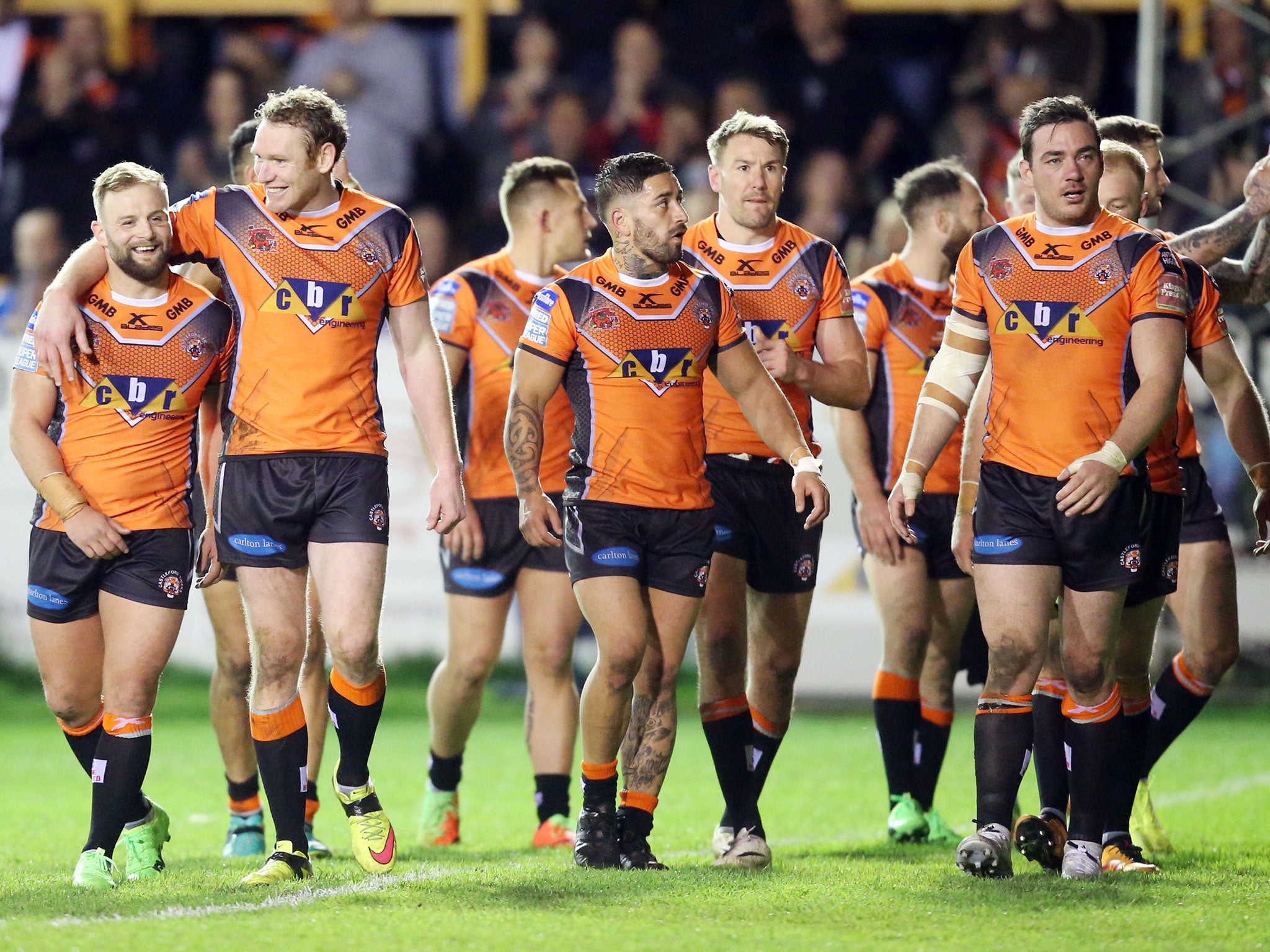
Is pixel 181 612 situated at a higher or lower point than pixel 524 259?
lower

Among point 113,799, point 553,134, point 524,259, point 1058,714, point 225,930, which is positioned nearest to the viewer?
point 225,930

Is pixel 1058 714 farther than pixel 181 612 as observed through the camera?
Yes

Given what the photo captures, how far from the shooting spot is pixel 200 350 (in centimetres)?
569

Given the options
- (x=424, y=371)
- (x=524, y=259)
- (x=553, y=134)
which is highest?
(x=553, y=134)

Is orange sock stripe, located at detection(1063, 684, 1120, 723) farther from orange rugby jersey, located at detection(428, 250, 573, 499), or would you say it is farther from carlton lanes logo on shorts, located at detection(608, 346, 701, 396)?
orange rugby jersey, located at detection(428, 250, 573, 499)

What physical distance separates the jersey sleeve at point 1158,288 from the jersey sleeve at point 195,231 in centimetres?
296

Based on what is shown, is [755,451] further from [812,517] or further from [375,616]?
[375,616]

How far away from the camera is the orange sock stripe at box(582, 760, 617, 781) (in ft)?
18.9

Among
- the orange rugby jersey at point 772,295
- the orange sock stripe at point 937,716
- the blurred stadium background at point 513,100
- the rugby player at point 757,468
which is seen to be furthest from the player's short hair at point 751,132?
the blurred stadium background at point 513,100

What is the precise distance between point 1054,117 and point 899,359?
1836mm

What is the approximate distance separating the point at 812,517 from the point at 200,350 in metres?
2.12

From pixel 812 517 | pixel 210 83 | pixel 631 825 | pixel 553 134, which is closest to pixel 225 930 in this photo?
pixel 631 825

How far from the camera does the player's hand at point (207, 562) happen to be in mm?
5816

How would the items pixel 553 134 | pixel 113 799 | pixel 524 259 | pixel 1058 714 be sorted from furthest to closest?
pixel 553 134 < pixel 524 259 < pixel 1058 714 < pixel 113 799
